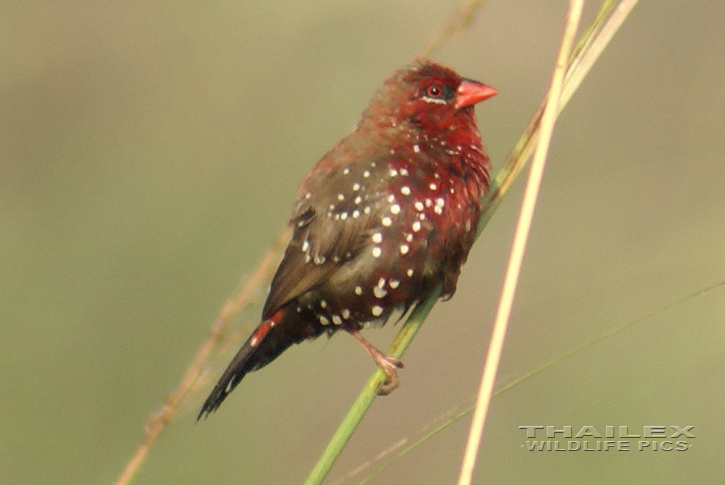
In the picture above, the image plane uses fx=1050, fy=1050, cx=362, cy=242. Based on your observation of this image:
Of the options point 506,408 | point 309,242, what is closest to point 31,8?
point 309,242

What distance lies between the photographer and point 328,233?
374cm

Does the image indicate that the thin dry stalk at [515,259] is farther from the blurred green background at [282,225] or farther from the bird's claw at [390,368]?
the blurred green background at [282,225]

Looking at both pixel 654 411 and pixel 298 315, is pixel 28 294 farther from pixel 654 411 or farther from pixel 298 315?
pixel 654 411

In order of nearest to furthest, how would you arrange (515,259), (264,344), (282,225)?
(515,259)
(264,344)
(282,225)

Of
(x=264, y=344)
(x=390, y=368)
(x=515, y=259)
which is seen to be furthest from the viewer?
(x=264, y=344)

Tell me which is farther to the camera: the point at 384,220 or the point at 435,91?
the point at 435,91

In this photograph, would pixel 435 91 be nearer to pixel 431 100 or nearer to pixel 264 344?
pixel 431 100

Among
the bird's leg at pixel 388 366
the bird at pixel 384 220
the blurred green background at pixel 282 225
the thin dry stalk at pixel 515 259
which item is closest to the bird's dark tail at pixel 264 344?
the bird at pixel 384 220

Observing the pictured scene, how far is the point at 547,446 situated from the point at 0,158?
3201 mm

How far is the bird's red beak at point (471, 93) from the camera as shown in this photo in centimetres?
388

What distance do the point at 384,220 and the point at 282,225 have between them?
1.03m

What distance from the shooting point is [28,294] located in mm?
5105

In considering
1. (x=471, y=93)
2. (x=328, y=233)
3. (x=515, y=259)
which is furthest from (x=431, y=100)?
(x=515, y=259)

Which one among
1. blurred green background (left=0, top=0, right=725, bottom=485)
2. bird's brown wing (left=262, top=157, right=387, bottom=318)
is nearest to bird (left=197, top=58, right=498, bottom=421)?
bird's brown wing (left=262, top=157, right=387, bottom=318)
